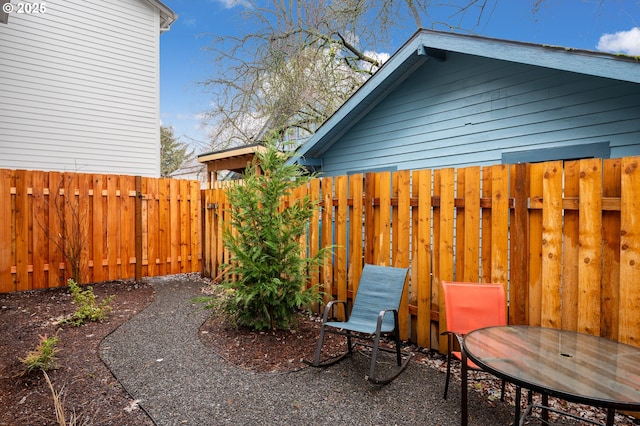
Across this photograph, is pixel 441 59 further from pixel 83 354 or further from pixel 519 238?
pixel 83 354

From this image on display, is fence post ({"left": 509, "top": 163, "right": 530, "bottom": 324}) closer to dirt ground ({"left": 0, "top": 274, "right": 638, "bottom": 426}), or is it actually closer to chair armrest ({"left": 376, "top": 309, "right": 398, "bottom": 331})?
dirt ground ({"left": 0, "top": 274, "right": 638, "bottom": 426})

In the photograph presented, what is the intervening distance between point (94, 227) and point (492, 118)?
7.00 meters

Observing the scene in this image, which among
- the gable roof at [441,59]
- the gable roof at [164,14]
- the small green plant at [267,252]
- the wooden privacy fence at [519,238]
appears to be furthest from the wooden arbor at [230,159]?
the gable roof at [164,14]

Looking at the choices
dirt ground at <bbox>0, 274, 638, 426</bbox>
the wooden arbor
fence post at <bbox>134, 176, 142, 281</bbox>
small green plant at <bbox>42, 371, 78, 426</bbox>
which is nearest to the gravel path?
dirt ground at <bbox>0, 274, 638, 426</bbox>

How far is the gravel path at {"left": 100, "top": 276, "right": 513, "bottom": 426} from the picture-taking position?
242cm

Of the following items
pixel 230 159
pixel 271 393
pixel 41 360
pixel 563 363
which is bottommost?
pixel 271 393

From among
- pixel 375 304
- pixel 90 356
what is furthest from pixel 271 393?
→ pixel 90 356

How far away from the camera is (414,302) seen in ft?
12.2

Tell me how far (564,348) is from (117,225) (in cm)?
705

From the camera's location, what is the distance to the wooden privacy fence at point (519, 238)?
2.53 meters

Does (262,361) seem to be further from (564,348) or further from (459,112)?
(459,112)

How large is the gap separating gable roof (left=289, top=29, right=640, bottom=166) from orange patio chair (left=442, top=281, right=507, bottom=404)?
252 cm

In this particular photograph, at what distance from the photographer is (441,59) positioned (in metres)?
5.64

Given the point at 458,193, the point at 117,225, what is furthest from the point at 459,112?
the point at 117,225
